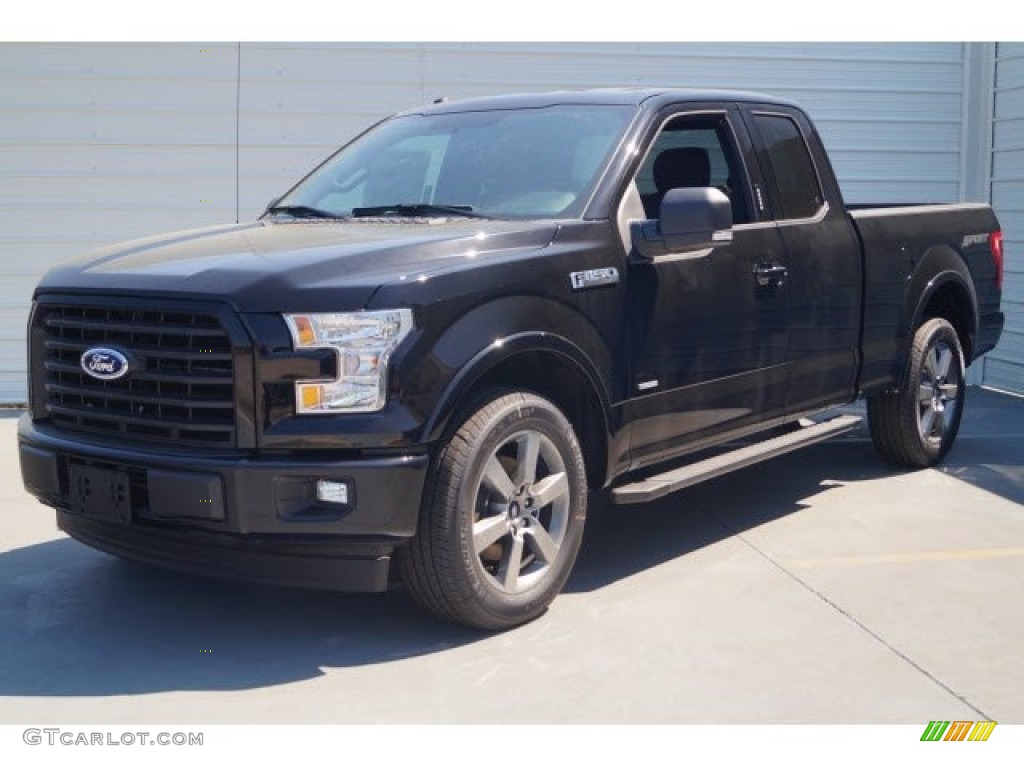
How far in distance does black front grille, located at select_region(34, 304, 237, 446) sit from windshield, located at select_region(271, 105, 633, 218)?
4.24ft

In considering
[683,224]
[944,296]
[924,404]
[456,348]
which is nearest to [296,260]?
[456,348]

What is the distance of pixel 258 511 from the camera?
13.6 feet

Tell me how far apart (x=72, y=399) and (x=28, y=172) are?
589 cm

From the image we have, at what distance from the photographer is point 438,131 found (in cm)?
585

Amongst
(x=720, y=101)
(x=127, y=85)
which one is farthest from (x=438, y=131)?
(x=127, y=85)

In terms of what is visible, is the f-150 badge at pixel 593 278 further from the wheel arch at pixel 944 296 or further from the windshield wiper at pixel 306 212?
the wheel arch at pixel 944 296

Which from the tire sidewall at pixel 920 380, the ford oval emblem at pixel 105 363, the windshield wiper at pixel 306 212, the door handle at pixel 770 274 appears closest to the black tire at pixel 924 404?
the tire sidewall at pixel 920 380

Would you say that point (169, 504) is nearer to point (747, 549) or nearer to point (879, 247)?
point (747, 549)

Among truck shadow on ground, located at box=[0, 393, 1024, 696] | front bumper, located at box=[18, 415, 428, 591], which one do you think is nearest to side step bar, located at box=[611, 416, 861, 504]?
truck shadow on ground, located at box=[0, 393, 1024, 696]

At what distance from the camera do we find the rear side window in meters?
6.19

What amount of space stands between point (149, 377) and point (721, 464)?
8.26 feet

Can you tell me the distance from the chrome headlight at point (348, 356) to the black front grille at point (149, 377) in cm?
24

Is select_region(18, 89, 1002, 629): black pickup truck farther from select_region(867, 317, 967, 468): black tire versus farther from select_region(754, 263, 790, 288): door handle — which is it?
select_region(867, 317, 967, 468): black tire
